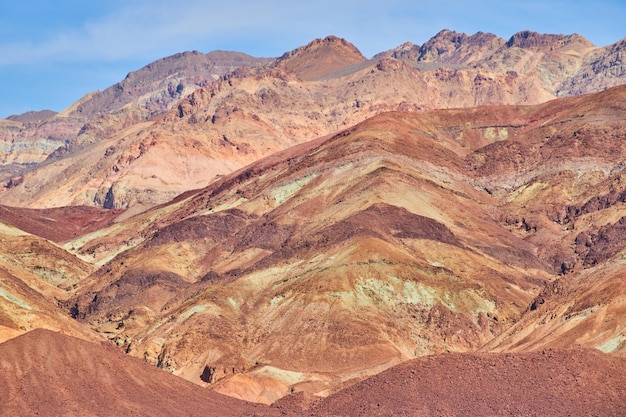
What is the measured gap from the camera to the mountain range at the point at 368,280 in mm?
52062

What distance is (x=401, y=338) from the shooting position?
75.6 m

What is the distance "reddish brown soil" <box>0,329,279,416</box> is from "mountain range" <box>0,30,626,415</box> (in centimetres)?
15

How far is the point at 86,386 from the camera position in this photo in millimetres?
49719

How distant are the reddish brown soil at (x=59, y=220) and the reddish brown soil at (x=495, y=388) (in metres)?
81.0

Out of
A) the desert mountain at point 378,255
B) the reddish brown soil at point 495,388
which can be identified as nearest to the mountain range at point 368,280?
the reddish brown soil at point 495,388

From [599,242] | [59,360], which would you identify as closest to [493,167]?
[599,242]

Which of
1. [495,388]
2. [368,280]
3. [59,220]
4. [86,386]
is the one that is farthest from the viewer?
[59,220]

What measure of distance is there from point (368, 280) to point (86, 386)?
34261 mm

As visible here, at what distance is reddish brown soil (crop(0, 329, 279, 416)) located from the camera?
47.6 metres

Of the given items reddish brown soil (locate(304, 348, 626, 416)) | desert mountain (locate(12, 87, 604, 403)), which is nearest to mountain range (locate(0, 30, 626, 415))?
reddish brown soil (locate(304, 348, 626, 416))

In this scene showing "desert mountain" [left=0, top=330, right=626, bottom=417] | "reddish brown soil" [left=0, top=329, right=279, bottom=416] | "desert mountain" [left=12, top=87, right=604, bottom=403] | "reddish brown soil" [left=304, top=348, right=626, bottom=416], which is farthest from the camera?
"desert mountain" [left=12, top=87, right=604, bottom=403]

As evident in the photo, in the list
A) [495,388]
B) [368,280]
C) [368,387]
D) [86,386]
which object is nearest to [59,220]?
[368,280]

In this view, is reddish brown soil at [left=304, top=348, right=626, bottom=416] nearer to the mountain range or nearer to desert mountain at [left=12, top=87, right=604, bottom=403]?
the mountain range

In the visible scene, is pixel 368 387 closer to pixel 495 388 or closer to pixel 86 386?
pixel 495 388
